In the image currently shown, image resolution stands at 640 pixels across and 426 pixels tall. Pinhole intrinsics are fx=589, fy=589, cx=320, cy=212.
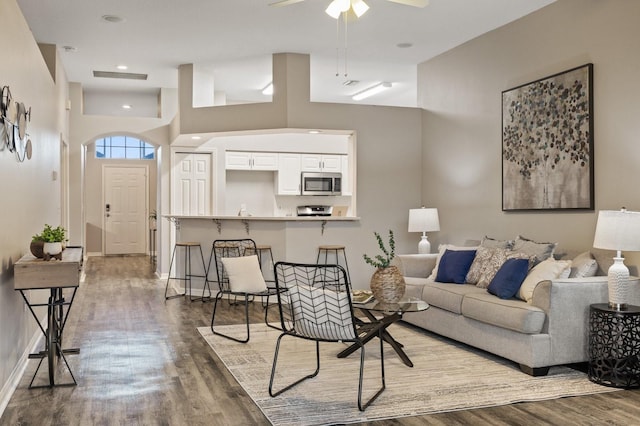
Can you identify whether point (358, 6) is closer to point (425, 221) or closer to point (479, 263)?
point (479, 263)

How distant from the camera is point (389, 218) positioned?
24.1 feet

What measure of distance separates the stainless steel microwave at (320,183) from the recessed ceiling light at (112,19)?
454cm

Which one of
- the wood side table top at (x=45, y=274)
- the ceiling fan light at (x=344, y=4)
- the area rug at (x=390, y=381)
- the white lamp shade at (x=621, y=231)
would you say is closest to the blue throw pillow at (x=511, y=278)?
the area rug at (x=390, y=381)

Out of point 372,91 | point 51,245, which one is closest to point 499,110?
point 372,91

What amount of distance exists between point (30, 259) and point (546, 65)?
448 centimetres

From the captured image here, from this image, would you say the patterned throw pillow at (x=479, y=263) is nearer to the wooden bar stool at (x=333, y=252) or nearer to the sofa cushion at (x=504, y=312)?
the sofa cushion at (x=504, y=312)

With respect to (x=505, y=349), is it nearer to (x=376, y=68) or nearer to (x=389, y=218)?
(x=389, y=218)

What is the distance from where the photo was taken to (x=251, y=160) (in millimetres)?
9594

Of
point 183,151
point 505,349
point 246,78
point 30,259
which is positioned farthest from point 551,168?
point 183,151

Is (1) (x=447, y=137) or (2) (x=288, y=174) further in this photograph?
(2) (x=288, y=174)

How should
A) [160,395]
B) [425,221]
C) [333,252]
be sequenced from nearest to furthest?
1. [160,395]
2. [425,221]
3. [333,252]

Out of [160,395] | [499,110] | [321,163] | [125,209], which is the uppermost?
[499,110]

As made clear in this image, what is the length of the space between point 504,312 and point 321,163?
6.33 m

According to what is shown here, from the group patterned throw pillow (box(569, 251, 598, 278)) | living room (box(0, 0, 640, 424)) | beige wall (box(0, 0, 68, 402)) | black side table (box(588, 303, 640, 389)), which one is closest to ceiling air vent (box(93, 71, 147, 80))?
living room (box(0, 0, 640, 424))
